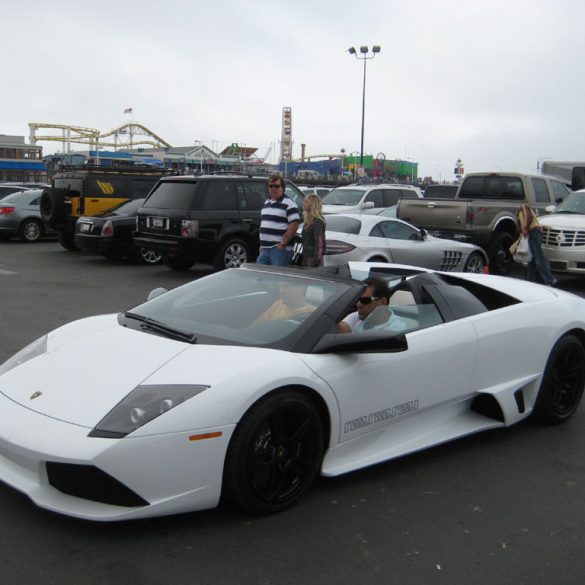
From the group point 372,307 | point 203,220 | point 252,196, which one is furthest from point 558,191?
point 372,307

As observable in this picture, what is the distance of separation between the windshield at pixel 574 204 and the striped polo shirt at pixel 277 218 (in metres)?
6.73

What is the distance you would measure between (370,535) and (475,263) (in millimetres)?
9548

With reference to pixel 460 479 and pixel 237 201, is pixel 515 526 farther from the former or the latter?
pixel 237 201

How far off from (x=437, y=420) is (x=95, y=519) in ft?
6.95

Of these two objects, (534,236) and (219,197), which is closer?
(534,236)

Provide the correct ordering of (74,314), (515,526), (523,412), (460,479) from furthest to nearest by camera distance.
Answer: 1. (74,314)
2. (523,412)
3. (460,479)
4. (515,526)

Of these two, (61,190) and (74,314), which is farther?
(61,190)

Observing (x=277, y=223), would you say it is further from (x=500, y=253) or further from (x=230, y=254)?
(x=500, y=253)

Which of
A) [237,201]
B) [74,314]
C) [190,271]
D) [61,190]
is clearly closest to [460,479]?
[74,314]

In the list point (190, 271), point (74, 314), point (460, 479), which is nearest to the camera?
point (460, 479)

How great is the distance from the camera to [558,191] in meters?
15.6

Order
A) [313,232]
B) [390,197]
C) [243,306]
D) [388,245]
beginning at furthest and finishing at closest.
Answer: [390,197], [388,245], [313,232], [243,306]

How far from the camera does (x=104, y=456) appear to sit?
2938 millimetres

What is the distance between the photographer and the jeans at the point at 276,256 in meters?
8.80
